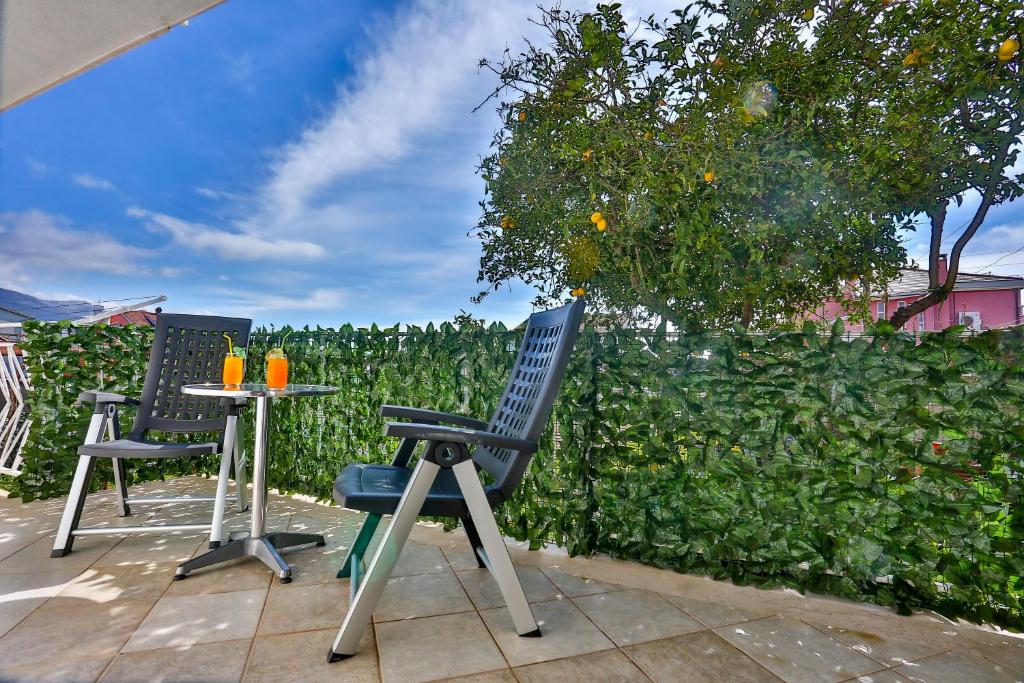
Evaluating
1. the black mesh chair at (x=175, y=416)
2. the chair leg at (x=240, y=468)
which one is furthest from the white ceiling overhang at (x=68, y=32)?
the chair leg at (x=240, y=468)

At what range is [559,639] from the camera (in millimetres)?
2059

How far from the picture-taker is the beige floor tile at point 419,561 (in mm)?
2703

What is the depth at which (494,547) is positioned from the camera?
1987mm

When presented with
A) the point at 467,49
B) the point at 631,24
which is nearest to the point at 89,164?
the point at 467,49

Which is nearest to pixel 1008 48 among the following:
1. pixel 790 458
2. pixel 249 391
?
pixel 790 458

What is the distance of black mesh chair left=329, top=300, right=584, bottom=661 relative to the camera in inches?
74.1

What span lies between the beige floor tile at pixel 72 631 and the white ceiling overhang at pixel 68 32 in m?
2.43

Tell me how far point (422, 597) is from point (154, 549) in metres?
1.64

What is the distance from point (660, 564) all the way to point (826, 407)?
3.57ft

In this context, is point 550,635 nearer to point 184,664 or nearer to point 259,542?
point 184,664

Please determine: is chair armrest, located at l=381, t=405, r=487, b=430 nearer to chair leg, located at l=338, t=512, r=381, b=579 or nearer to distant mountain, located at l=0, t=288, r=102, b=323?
chair leg, located at l=338, t=512, r=381, b=579

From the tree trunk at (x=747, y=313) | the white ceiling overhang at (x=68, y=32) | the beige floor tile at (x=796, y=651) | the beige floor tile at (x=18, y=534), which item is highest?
the white ceiling overhang at (x=68, y=32)

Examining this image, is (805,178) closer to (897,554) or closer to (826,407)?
(826,407)

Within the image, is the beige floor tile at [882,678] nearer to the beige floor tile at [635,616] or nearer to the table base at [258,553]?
the beige floor tile at [635,616]
